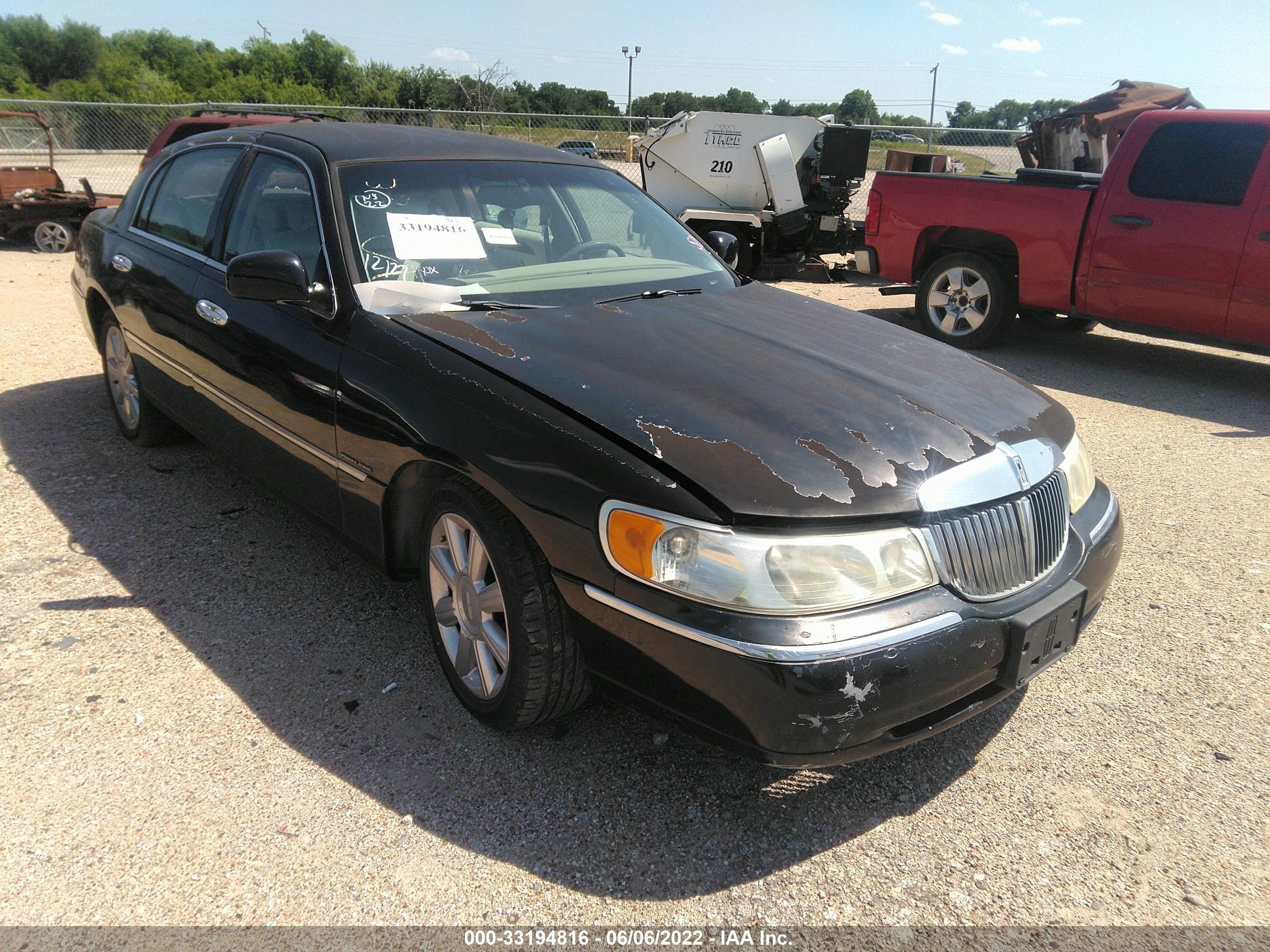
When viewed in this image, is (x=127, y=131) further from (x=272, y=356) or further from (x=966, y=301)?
(x=272, y=356)

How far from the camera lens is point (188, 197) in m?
4.11

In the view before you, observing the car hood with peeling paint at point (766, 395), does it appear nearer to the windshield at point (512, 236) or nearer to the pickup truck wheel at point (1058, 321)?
the windshield at point (512, 236)

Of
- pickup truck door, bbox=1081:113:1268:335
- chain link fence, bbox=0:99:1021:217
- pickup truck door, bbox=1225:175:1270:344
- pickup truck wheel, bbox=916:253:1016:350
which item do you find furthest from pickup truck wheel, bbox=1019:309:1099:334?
chain link fence, bbox=0:99:1021:217

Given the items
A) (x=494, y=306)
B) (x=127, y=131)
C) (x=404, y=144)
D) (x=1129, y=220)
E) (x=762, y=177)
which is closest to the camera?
(x=494, y=306)

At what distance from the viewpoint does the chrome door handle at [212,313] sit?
3.48 m

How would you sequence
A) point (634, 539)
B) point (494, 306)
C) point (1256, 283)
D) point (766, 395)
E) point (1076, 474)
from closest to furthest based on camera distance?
1. point (634, 539)
2. point (766, 395)
3. point (1076, 474)
4. point (494, 306)
5. point (1256, 283)

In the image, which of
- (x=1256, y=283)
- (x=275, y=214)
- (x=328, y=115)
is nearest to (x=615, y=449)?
(x=275, y=214)

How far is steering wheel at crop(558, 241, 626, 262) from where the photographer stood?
3525 millimetres

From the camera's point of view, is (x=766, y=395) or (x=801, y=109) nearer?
(x=766, y=395)

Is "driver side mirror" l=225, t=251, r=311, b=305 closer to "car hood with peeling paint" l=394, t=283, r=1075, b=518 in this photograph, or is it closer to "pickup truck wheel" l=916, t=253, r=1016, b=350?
"car hood with peeling paint" l=394, t=283, r=1075, b=518

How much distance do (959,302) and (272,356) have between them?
6.60 meters

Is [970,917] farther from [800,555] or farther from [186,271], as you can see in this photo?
[186,271]

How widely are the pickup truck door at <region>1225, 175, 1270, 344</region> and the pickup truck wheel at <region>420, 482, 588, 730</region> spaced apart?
625 centimetres

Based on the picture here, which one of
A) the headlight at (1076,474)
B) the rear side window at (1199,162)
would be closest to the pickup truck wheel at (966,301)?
the rear side window at (1199,162)
